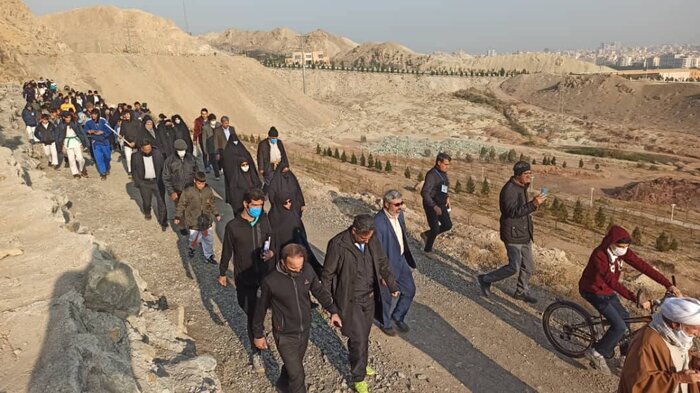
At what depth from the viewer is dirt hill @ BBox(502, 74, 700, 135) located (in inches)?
2047

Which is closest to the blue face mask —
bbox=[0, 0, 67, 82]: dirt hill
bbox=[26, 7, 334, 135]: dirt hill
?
bbox=[26, 7, 334, 135]: dirt hill

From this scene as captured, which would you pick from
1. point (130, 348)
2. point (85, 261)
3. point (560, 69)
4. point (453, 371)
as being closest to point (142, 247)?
point (85, 261)

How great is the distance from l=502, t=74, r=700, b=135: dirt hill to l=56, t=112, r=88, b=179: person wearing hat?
54757mm

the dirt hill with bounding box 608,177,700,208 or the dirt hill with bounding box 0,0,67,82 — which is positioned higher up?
the dirt hill with bounding box 0,0,67,82

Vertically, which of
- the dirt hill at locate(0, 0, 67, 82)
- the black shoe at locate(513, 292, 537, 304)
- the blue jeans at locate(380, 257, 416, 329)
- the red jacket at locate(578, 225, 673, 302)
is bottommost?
the black shoe at locate(513, 292, 537, 304)

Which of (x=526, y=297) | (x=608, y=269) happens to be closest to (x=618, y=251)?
(x=608, y=269)

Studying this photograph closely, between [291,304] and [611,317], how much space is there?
3.45m

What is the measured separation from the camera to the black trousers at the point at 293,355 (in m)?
4.35

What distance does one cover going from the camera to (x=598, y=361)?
17.4 feet

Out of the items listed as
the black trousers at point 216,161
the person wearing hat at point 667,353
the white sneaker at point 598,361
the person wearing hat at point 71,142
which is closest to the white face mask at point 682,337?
the person wearing hat at point 667,353

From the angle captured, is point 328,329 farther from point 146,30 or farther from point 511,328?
point 146,30

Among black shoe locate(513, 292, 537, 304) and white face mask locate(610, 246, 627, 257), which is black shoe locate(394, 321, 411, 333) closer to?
Result: black shoe locate(513, 292, 537, 304)

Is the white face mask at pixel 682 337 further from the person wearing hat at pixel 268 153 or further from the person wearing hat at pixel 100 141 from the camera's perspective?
the person wearing hat at pixel 100 141

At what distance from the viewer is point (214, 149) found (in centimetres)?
1233
